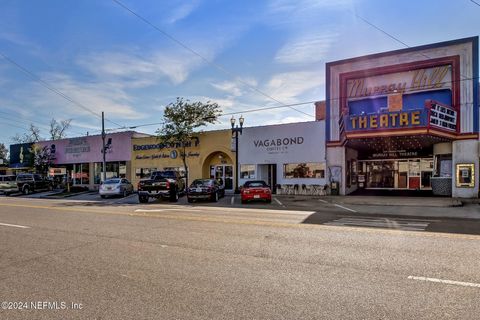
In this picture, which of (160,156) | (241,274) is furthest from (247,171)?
(241,274)

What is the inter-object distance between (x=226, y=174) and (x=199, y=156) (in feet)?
9.54

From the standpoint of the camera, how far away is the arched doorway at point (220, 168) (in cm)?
3150

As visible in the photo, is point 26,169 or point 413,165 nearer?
point 413,165

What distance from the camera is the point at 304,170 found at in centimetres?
2733

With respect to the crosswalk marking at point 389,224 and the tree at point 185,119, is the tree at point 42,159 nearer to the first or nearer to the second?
the tree at point 185,119

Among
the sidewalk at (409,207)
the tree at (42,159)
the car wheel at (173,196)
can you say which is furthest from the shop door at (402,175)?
the tree at (42,159)

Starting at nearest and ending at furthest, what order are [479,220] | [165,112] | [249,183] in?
A: [479,220] < [249,183] < [165,112]

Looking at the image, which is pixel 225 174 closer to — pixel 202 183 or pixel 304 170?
pixel 304 170

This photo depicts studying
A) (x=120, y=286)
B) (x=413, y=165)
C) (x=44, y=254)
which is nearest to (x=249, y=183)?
(x=413, y=165)

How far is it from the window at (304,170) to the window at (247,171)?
9.23 ft

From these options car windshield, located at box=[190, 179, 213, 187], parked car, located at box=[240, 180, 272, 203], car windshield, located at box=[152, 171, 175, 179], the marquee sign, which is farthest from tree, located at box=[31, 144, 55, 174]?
the marquee sign

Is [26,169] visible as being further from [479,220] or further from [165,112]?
[479,220]

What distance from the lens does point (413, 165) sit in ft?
90.4

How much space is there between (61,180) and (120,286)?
42405 millimetres
